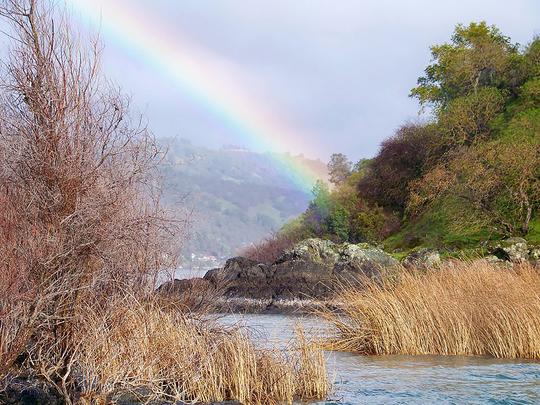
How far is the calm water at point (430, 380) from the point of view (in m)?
13.4

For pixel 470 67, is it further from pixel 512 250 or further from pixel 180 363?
pixel 180 363

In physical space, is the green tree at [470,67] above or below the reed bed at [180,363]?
above

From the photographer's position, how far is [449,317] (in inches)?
688

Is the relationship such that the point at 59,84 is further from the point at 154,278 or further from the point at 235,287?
the point at 235,287

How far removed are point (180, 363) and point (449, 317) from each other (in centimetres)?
823

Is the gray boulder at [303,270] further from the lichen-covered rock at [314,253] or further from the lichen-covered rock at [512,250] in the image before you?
the lichen-covered rock at [512,250]

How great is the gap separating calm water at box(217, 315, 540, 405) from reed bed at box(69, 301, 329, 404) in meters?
0.51

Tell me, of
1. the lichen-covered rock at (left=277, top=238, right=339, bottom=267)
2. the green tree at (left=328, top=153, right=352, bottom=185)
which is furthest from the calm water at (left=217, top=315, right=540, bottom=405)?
the green tree at (left=328, top=153, right=352, bottom=185)

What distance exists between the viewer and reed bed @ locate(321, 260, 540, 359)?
17031 mm

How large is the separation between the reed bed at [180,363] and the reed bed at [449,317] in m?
5.30

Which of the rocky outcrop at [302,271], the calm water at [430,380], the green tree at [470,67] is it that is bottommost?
the calm water at [430,380]

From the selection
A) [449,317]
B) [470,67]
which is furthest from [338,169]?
[449,317]

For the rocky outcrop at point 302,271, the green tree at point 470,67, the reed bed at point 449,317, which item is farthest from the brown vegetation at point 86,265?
the green tree at point 470,67

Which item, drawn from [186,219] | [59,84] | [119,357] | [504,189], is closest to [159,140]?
[186,219]
